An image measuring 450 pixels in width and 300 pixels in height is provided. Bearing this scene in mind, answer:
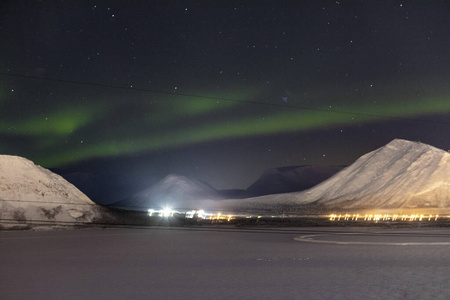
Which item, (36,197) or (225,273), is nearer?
(225,273)

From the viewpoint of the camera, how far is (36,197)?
7206 centimetres

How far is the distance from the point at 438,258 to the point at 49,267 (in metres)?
11.5

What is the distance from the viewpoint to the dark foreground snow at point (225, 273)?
1234 centimetres

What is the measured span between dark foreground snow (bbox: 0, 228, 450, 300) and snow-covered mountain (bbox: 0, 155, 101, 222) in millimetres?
44078

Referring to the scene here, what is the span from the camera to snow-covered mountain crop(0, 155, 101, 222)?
66438 mm

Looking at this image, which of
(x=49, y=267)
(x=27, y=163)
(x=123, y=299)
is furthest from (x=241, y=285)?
(x=27, y=163)

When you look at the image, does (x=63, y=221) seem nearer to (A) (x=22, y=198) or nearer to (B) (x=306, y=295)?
(A) (x=22, y=198)

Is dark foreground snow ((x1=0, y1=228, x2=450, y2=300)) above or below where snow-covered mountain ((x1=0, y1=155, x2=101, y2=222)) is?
below

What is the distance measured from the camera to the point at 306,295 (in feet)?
39.6

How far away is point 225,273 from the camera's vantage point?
52.3 ft

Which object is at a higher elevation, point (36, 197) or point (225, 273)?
point (36, 197)

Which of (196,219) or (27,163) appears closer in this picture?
(196,219)

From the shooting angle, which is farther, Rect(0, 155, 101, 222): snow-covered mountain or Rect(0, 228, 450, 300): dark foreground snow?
Rect(0, 155, 101, 222): snow-covered mountain

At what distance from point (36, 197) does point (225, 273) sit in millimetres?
59850
